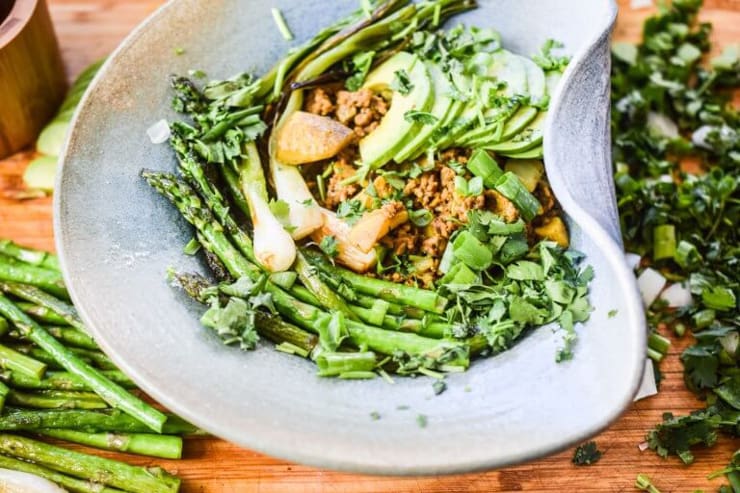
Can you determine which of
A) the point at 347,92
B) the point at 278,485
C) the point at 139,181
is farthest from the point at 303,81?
the point at 278,485

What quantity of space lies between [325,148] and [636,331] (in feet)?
3.91

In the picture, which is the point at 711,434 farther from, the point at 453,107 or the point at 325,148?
the point at 325,148

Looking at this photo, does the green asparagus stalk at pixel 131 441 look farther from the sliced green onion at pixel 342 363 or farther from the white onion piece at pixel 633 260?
the white onion piece at pixel 633 260

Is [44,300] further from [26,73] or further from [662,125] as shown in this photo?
[662,125]

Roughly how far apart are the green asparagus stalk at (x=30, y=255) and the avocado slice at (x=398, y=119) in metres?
1.21

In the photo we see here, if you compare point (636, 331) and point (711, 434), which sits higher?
point (636, 331)

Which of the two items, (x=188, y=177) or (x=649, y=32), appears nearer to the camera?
(x=188, y=177)

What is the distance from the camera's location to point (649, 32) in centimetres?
379

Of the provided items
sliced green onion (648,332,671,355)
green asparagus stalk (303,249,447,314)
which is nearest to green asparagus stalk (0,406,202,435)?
green asparagus stalk (303,249,447,314)

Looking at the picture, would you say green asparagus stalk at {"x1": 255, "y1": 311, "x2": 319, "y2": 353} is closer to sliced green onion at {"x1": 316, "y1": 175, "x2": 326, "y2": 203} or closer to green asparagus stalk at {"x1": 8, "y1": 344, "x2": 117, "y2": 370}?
sliced green onion at {"x1": 316, "y1": 175, "x2": 326, "y2": 203}

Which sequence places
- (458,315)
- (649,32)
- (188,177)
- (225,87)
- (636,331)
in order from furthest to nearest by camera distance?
(649,32)
(225,87)
(188,177)
(458,315)
(636,331)

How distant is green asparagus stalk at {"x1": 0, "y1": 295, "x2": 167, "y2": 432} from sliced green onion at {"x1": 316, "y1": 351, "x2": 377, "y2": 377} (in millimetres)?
588

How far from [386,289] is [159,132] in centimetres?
95

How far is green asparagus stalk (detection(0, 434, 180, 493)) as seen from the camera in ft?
8.39
